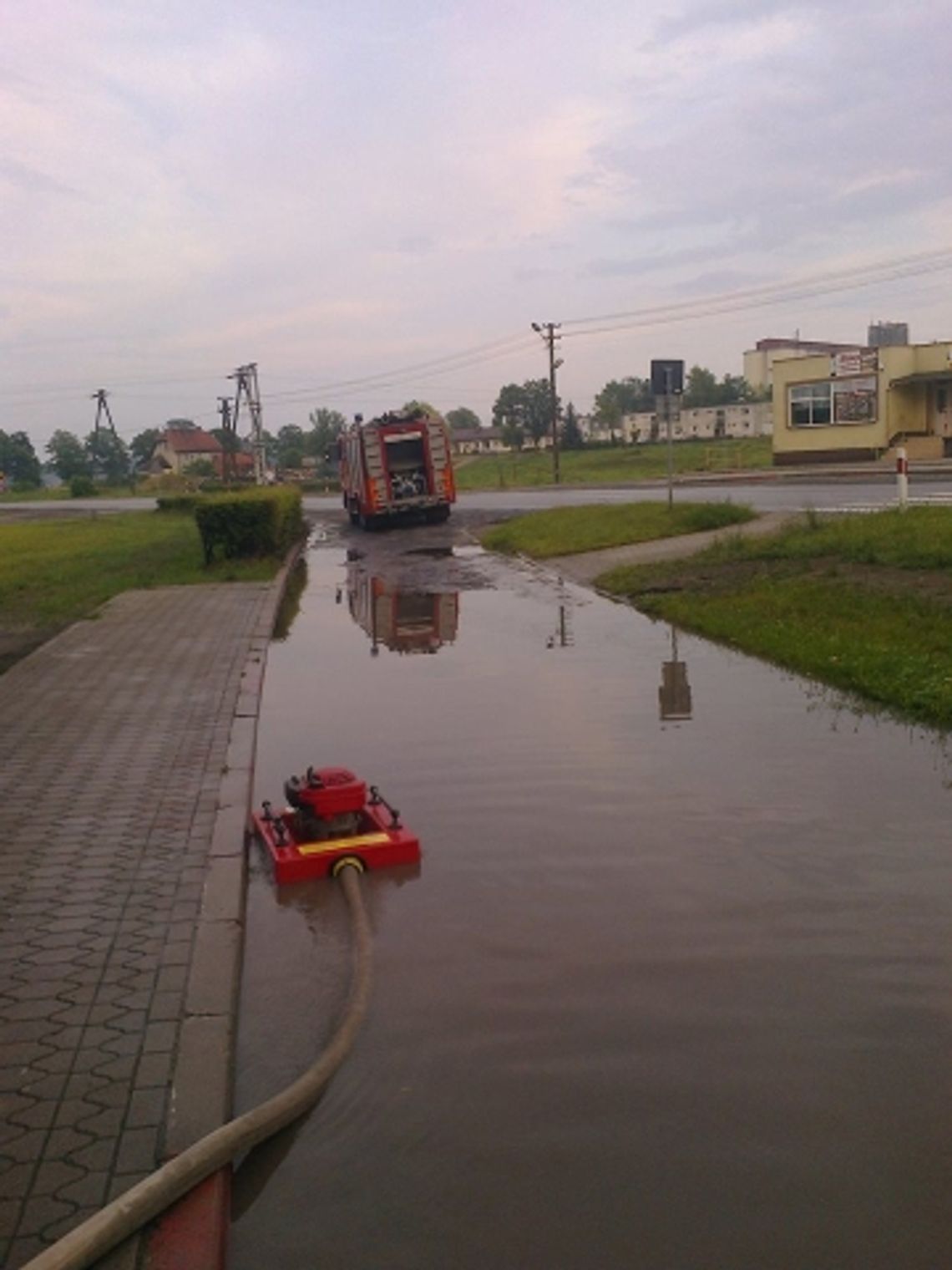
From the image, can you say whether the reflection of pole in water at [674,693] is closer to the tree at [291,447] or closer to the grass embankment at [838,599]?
the grass embankment at [838,599]

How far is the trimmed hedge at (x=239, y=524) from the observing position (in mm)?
22906

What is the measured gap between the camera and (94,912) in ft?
18.5

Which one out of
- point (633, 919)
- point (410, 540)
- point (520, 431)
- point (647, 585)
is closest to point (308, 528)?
point (410, 540)

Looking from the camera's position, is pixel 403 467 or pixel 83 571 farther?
pixel 403 467

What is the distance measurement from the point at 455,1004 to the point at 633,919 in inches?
39.2

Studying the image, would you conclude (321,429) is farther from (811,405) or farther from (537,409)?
(811,405)

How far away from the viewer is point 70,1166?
3.62 metres

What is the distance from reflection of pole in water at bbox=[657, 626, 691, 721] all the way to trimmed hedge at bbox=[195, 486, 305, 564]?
12877 mm

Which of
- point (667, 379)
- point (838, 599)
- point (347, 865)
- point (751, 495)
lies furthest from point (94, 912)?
point (751, 495)

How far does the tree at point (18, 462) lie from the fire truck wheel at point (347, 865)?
12798cm

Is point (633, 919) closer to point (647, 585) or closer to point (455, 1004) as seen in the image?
point (455, 1004)

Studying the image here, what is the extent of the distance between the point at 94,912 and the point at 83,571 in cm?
1985

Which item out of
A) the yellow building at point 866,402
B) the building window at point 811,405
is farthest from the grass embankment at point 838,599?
the building window at point 811,405

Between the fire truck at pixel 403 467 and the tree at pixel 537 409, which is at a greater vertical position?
the tree at pixel 537 409
